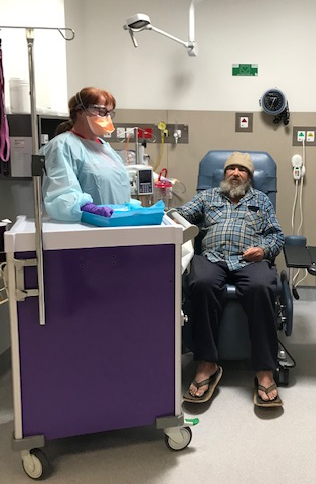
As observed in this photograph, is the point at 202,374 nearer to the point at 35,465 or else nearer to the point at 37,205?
the point at 35,465

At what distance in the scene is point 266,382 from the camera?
2188 millimetres

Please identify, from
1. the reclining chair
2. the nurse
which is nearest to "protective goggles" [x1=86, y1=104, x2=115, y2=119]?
the nurse

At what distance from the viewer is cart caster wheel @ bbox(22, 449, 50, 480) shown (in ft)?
5.63

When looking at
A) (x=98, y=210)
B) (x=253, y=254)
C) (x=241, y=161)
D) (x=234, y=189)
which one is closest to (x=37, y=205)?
(x=98, y=210)

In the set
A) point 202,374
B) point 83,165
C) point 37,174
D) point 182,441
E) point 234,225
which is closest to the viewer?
point 37,174

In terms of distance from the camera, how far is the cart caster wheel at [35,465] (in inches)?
67.6

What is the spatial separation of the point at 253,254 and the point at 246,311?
33cm

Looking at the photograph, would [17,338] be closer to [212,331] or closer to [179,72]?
[212,331]

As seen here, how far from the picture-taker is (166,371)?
5.90 ft

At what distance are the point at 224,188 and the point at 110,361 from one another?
4.39ft

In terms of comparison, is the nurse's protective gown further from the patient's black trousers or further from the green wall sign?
the green wall sign

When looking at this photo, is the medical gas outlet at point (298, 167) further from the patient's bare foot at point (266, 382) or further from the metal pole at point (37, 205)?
the metal pole at point (37, 205)

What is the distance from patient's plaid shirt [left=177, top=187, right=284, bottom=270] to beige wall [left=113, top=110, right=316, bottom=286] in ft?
2.72

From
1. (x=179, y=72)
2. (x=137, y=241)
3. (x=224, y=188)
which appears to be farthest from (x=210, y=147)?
(x=137, y=241)
